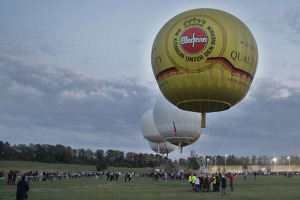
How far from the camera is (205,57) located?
20688 millimetres

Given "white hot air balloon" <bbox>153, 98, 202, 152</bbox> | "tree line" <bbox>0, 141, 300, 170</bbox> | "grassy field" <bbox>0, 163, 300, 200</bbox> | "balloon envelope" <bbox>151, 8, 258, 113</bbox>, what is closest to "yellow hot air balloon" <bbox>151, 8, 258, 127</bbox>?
"balloon envelope" <bbox>151, 8, 258, 113</bbox>

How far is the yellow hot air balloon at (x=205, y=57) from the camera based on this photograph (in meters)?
20.7

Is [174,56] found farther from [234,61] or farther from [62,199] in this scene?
[62,199]

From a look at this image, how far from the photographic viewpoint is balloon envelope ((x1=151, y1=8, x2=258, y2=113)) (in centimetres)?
2070

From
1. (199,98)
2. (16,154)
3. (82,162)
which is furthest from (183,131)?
(16,154)

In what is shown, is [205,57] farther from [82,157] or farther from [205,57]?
[82,157]

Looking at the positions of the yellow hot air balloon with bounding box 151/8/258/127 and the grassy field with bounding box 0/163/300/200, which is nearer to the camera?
the yellow hot air balloon with bounding box 151/8/258/127

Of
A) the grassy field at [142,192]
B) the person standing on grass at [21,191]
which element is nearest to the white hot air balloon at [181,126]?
the grassy field at [142,192]

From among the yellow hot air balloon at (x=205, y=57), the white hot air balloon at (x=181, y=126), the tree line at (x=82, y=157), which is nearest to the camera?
the yellow hot air balloon at (x=205, y=57)

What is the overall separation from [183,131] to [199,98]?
92.4 feet

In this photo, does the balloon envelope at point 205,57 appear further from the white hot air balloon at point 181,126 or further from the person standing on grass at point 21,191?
the white hot air balloon at point 181,126

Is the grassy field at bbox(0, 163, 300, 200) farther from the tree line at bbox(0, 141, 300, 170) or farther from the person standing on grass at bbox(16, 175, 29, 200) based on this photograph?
the tree line at bbox(0, 141, 300, 170)

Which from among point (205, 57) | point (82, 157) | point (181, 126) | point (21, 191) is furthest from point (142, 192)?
point (82, 157)

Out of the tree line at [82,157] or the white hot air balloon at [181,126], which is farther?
the tree line at [82,157]
